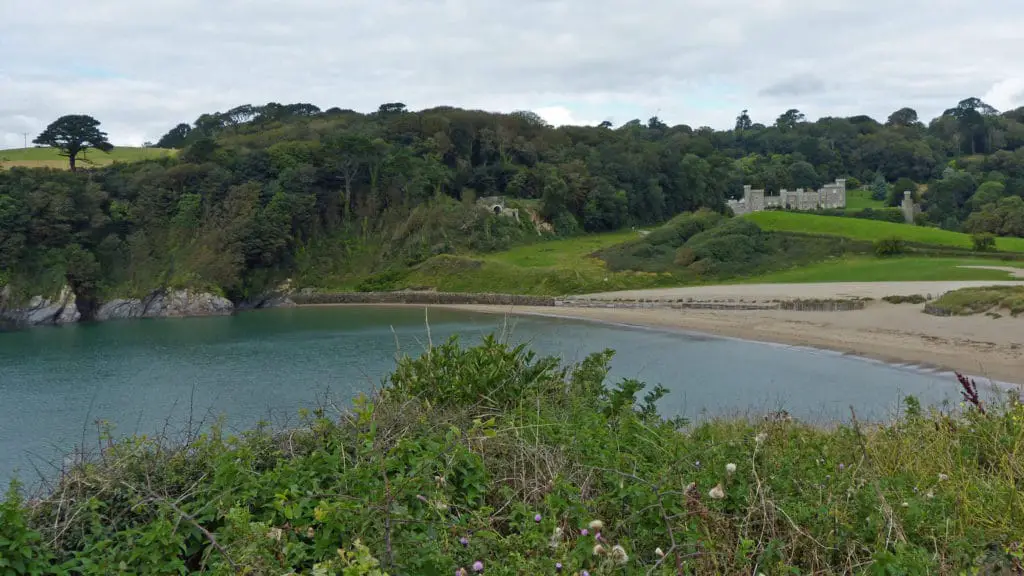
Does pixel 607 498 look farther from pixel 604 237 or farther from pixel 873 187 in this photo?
pixel 873 187

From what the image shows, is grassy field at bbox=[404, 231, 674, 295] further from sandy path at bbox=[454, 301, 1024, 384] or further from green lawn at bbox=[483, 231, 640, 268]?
sandy path at bbox=[454, 301, 1024, 384]

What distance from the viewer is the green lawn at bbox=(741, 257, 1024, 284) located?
36938 mm

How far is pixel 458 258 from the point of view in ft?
167

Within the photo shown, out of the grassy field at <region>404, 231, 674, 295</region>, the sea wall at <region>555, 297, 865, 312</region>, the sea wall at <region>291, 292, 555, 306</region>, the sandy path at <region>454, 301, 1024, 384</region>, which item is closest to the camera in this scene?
the sandy path at <region>454, 301, 1024, 384</region>

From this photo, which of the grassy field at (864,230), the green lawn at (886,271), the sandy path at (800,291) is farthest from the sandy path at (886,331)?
the grassy field at (864,230)

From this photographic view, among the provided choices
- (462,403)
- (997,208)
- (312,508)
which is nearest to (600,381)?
(462,403)

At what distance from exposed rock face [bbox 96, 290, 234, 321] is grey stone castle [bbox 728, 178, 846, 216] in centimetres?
4694

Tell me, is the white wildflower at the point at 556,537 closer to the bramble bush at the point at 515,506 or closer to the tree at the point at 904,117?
the bramble bush at the point at 515,506

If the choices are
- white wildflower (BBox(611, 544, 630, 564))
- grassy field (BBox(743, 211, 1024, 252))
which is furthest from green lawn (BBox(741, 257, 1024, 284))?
white wildflower (BBox(611, 544, 630, 564))

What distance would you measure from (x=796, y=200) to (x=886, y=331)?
48.9 metres

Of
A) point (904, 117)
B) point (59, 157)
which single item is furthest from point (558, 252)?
point (904, 117)

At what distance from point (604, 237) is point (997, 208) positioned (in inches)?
1161

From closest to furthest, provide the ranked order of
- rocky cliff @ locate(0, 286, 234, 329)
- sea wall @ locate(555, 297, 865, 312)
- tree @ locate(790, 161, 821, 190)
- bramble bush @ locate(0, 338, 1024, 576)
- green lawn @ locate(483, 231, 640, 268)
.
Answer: bramble bush @ locate(0, 338, 1024, 576) → sea wall @ locate(555, 297, 865, 312) → rocky cliff @ locate(0, 286, 234, 329) → green lawn @ locate(483, 231, 640, 268) → tree @ locate(790, 161, 821, 190)

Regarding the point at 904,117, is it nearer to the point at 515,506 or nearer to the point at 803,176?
the point at 803,176
